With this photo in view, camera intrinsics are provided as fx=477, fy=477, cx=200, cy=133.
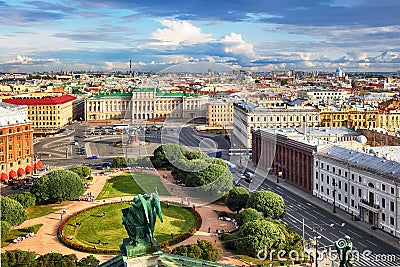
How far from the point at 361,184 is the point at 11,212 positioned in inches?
1445

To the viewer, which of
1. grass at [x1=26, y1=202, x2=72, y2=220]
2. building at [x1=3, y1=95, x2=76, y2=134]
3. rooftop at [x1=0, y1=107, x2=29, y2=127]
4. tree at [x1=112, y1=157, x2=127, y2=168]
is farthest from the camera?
building at [x1=3, y1=95, x2=76, y2=134]

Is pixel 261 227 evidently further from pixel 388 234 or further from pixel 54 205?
pixel 54 205

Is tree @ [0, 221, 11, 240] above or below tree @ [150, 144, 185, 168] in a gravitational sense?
below

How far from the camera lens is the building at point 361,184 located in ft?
153

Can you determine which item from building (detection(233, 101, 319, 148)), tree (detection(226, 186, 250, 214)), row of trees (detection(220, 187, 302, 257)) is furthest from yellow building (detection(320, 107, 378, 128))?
row of trees (detection(220, 187, 302, 257))

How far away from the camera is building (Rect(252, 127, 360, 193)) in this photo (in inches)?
2549

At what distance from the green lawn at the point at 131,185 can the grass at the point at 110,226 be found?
6.44 m

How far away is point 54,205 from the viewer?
5816 cm

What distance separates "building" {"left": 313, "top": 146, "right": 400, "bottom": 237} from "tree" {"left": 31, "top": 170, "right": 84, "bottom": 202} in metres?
30.8

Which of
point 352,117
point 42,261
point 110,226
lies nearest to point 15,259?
point 42,261

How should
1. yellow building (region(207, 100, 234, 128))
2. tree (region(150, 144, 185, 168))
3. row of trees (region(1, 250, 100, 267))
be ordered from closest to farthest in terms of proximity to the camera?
row of trees (region(1, 250, 100, 267)), tree (region(150, 144, 185, 168)), yellow building (region(207, 100, 234, 128))

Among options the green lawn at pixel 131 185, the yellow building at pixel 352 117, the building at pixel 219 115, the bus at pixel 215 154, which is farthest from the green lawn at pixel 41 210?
the building at pixel 219 115

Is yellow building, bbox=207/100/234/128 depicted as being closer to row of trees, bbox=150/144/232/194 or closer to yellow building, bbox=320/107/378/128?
yellow building, bbox=320/107/378/128

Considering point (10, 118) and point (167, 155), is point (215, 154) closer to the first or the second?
point (167, 155)
